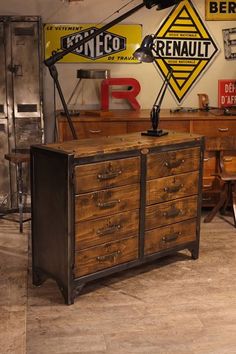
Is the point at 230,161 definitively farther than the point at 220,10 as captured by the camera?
No

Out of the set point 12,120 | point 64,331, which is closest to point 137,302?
point 64,331

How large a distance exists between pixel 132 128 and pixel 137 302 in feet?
6.55

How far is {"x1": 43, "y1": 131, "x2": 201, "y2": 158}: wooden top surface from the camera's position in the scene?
334 cm

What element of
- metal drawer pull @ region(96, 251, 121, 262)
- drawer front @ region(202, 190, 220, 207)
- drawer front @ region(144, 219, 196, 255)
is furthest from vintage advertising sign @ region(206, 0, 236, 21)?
metal drawer pull @ region(96, 251, 121, 262)

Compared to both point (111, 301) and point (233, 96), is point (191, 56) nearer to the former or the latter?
point (233, 96)

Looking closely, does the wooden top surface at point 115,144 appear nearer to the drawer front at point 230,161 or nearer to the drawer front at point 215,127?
the drawer front at point 215,127

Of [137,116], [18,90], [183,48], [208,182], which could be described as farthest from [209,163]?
[18,90]

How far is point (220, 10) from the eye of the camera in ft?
18.2

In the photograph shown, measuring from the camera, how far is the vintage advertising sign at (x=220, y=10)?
18.2 feet

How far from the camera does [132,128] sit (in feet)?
16.5

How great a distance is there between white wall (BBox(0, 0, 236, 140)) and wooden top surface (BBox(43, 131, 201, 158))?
1.68 m

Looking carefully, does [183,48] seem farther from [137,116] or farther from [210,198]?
[210,198]

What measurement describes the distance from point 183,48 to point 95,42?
3.00 ft

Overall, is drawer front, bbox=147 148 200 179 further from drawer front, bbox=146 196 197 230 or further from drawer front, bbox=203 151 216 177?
drawer front, bbox=203 151 216 177
